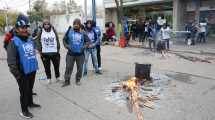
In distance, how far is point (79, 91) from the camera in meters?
6.94

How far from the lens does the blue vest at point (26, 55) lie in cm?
508

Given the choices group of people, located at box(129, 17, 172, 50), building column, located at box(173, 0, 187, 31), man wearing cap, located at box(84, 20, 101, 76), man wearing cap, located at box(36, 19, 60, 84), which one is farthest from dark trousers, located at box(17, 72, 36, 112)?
building column, located at box(173, 0, 187, 31)

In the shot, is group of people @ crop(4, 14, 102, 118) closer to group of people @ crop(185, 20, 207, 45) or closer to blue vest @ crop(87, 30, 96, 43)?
blue vest @ crop(87, 30, 96, 43)

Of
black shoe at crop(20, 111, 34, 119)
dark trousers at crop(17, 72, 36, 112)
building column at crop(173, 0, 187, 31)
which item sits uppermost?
building column at crop(173, 0, 187, 31)

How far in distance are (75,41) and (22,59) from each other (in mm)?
2419

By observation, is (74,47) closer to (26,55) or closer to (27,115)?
(26,55)

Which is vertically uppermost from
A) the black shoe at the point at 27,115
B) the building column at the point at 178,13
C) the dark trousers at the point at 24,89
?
the building column at the point at 178,13

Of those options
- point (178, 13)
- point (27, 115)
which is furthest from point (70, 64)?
point (178, 13)

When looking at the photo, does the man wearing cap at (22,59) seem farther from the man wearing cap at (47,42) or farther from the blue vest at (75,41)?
the blue vest at (75,41)

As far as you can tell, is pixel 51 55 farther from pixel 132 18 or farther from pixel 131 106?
pixel 132 18

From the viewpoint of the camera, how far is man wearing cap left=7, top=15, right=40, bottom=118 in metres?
5.00

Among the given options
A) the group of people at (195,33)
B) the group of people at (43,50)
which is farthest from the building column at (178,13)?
the group of people at (43,50)

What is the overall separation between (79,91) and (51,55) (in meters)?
1.26

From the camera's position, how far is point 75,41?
7.39m
